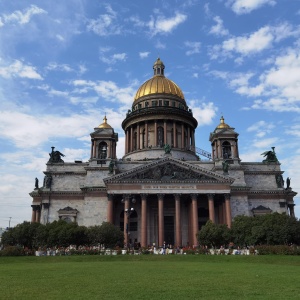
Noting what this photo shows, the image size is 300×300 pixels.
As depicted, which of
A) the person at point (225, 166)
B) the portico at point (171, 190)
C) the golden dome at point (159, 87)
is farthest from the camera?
the golden dome at point (159, 87)

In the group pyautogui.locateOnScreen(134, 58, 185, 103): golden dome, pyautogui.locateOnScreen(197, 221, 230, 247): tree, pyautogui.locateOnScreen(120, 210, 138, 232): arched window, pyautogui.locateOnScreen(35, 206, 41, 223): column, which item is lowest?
pyautogui.locateOnScreen(197, 221, 230, 247): tree

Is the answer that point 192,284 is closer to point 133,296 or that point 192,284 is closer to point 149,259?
point 133,296

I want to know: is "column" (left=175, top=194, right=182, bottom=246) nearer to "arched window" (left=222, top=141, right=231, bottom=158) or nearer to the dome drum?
"arched window" (left=222, top=141, right=231, bottom=158)

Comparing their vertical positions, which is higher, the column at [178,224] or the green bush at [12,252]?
the column at [178,224]

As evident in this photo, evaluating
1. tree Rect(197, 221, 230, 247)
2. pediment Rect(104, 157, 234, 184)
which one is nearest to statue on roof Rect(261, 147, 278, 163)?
pediment Rect(104, 157, 234, 184)

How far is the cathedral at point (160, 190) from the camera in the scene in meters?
50.9

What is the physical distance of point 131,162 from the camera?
194ft

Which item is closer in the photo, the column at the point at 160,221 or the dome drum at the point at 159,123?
the column at the point at 160,221

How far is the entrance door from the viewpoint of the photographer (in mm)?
54625

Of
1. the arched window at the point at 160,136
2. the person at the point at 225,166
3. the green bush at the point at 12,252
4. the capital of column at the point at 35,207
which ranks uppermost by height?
the arched window at the point at 160,136

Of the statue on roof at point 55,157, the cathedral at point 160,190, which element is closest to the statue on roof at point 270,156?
the cathedral at point 160,190

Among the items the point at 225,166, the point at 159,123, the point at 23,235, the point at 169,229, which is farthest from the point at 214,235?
the point at 159,123

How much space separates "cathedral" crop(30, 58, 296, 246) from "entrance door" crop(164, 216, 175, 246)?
2 centimetres

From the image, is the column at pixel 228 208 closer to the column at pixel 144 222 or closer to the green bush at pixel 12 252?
the column at pixel 144 222
